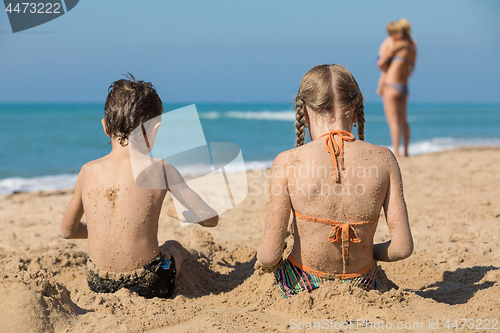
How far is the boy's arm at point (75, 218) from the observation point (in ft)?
7.34

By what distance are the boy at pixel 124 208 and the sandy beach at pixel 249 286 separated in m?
0.11

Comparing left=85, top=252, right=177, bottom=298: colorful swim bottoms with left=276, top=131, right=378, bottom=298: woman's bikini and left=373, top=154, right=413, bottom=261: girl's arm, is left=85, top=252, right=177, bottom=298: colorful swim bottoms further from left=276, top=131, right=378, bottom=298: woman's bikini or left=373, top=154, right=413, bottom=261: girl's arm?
left=373, top=154, right=413, bottom=261: girl's arm

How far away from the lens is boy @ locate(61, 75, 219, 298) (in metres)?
2.09

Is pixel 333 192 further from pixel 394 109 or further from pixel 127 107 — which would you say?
pixel 394 109

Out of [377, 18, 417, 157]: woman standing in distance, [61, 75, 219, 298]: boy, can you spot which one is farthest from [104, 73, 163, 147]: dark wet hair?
[377, 18, 417, 157]: woman standing in distance

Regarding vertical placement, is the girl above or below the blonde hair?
below

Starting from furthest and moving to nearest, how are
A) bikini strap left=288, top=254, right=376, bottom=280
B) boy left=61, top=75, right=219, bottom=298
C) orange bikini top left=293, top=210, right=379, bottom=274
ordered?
boy left=61, top=75, right=219, bottom=298, bikini strap left=288, top=254, right=376, bottom=280, orange bikini top left=293, top=210, right=379, bottom=274

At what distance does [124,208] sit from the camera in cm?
208

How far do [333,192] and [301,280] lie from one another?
19.2 inches

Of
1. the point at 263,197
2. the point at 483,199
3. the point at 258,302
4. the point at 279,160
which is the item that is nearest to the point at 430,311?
the point at 258,302

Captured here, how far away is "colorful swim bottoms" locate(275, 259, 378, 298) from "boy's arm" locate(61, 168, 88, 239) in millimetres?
1159

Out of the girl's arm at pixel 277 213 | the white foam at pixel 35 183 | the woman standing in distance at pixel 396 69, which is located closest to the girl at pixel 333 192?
the girl's arm at pixel 277 213

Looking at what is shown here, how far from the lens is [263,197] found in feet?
17.0

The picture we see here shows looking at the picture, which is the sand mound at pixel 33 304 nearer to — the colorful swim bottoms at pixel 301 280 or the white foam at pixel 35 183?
the colorful swim bottoms at pixel 301 280
